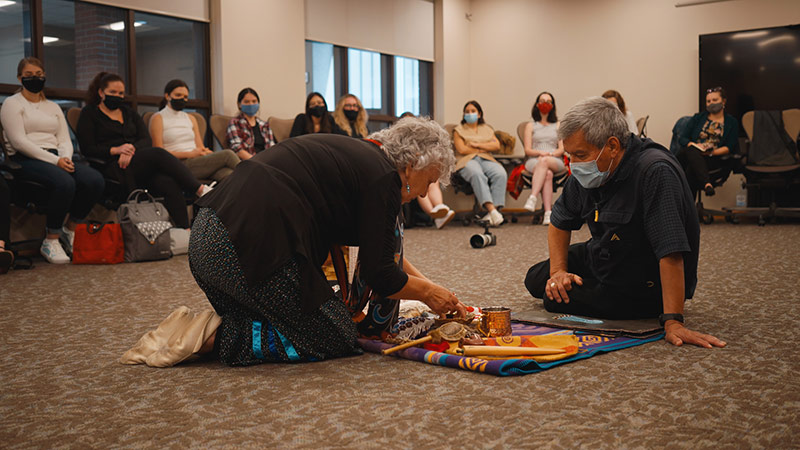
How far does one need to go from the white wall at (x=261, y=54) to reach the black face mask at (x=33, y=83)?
1.99m

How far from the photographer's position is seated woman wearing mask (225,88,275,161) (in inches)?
241

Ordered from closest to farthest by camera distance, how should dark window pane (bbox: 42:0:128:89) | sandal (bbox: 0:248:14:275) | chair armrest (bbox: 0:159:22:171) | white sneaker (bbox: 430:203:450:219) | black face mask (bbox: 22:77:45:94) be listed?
sandal (bbox: 0:248:14:275), chair armrest (bbox: 0:159:22:171), black face mask (bbox: 22:77:45:94), dark window pane (bbox: 42:0:128:89), white sneaker (bbox: 430:203:450:219)

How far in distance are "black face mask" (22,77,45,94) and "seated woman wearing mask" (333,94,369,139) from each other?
280 cm

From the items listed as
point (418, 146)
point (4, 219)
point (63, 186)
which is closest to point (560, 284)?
point (418, 146)

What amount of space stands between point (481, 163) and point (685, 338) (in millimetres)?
5621

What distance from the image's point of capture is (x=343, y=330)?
2.06 m

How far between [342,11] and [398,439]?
7.11 metres

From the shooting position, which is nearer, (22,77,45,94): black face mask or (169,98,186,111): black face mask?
(22,77,45,94): black face mask

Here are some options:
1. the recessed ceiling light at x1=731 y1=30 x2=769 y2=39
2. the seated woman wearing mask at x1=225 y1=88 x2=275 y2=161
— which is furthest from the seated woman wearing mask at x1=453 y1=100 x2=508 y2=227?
the recessed ceiling light at x1=731 y1=30 x2=769 y2=39

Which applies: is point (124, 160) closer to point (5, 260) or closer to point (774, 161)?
point (5, 260)

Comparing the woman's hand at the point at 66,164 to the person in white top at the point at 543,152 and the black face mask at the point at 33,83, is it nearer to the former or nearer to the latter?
the black face mask at the point at 33,83

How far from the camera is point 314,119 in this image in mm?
6652

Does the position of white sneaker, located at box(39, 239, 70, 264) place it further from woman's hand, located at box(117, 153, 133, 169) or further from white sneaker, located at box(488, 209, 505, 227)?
white sneaker, located at box(488, 209, 505, 227)

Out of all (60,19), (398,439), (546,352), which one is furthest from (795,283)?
(60,19)
